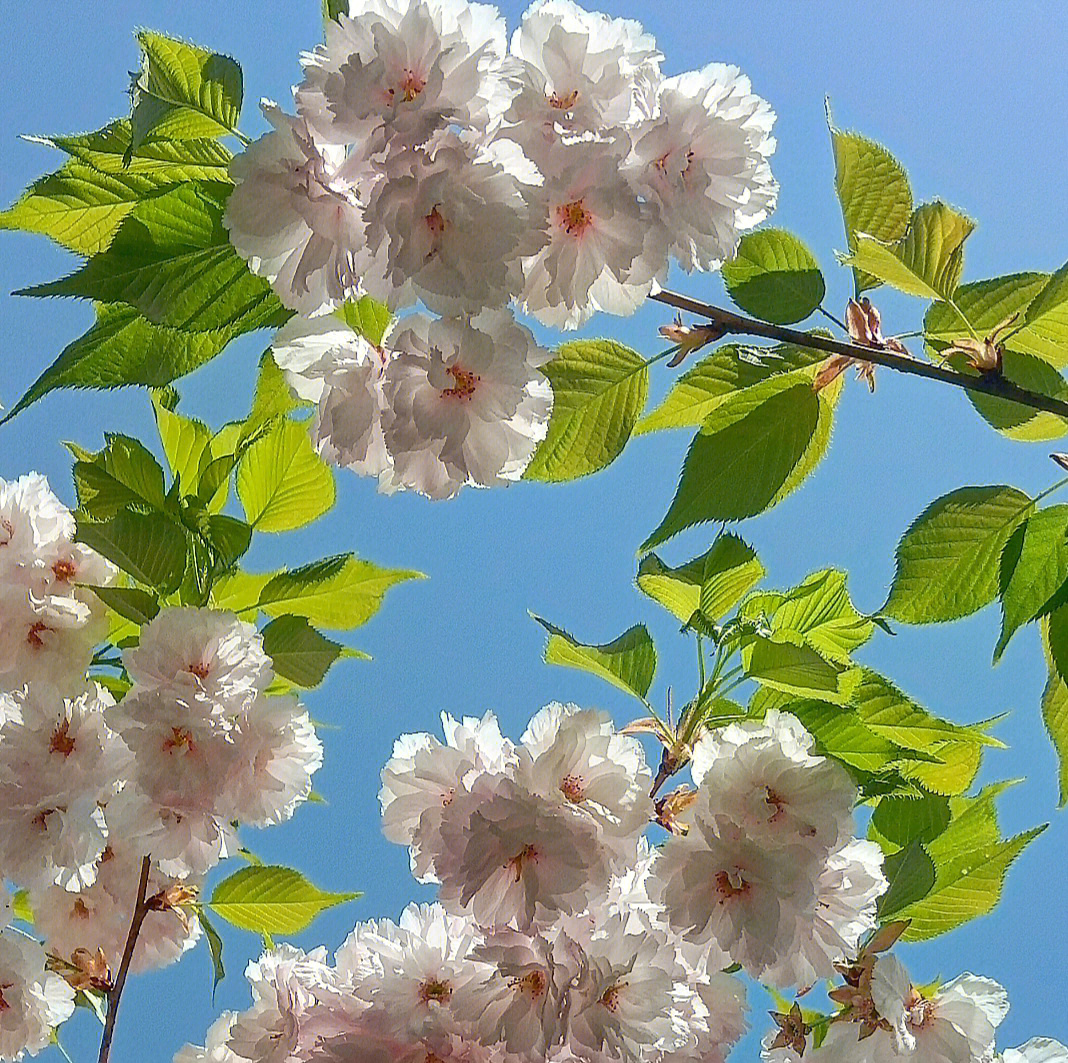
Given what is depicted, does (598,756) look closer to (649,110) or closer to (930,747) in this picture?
(930,747)

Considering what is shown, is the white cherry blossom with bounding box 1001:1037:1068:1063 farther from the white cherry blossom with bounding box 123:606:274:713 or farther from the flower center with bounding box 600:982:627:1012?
the white cherry blossom with bounding box 123:606:274:713

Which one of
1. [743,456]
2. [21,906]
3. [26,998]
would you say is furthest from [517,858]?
[21,906]

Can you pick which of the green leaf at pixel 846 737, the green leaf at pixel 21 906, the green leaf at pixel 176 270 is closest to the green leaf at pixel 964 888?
the green leaf at pixel 846 737

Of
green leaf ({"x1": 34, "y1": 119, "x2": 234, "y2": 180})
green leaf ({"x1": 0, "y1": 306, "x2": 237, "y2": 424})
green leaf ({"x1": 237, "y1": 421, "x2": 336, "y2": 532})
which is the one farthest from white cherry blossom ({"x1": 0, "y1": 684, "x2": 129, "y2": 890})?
green leaf ({"x1": 34, "y1": 119, "x2": 234, "y2": 180})

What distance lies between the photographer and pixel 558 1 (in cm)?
70

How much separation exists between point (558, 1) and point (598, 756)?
0.51 m

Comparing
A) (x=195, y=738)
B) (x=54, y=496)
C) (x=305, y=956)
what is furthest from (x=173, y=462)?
(x=305, y=956)

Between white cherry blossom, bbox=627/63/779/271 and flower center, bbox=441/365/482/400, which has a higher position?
white cherry blossom, bbox=627/63/779/271

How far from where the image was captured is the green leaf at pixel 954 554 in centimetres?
83

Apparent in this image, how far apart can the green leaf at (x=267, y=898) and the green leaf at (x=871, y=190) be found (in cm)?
84

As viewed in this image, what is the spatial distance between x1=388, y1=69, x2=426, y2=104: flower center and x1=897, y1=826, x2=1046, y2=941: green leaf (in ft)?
2.44

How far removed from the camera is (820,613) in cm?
101

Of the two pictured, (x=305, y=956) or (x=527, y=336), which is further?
(x=305, y=956)

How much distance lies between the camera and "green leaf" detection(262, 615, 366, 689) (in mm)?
950
